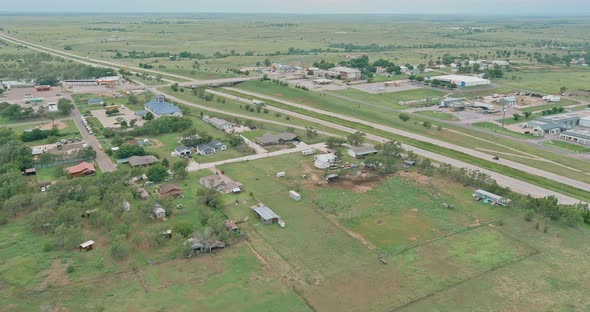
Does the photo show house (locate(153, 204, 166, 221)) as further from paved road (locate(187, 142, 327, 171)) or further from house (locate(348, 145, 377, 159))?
house (locate(348, 145, 377, 159))

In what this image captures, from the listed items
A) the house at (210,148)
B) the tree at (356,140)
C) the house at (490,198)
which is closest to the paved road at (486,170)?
the tree at (356,140)

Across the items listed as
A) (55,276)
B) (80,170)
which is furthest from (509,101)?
(55,276)

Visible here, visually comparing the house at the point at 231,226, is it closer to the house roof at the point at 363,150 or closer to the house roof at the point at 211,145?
the house roof at the point at 211,145

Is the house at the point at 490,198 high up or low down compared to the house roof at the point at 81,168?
down

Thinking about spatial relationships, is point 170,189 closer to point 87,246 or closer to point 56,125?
point 87,246

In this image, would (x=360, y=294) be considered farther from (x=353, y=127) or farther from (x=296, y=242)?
(x=353, y=127)

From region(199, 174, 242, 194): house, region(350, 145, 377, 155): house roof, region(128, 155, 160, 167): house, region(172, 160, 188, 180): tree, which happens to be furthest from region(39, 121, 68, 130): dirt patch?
region(350, 145, 377, 155): house roof
